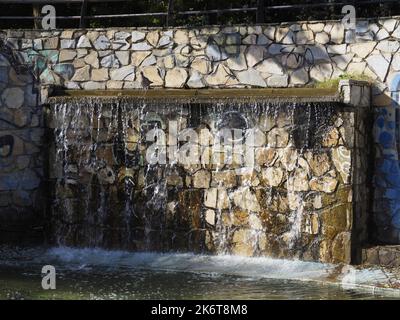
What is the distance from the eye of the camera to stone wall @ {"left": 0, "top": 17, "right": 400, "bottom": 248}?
1105 cm

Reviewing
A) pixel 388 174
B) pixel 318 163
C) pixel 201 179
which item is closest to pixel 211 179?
pixel 201 179

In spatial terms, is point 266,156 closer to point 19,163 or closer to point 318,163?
point 318,163

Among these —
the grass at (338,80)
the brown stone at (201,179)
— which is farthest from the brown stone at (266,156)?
the grass at (338,80)

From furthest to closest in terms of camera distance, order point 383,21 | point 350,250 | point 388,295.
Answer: point 383,21, point 350,250, point 388,295

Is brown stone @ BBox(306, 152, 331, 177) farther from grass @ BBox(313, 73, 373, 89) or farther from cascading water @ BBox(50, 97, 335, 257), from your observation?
grass @ BBox(313, 73, 373, 89)

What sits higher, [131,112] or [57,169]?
[131,112]

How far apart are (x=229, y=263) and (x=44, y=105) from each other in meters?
3.69

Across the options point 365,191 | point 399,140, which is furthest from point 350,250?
point 399,140

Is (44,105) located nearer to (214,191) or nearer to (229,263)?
(214,191)

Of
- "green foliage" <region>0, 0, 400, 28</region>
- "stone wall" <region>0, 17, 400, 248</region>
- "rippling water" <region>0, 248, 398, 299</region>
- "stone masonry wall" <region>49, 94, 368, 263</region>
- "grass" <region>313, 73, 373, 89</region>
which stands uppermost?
"green foliage" <region>0, 0, 400, 28</region>

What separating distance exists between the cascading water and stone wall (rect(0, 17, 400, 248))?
3.11 ft

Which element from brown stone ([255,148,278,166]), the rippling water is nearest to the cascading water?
brown stone ([255,148,278,166])

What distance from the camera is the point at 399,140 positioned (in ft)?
35.9

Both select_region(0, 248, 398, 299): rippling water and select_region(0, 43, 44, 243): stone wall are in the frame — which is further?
select_region(0, 43, 44, 243): stone wall
